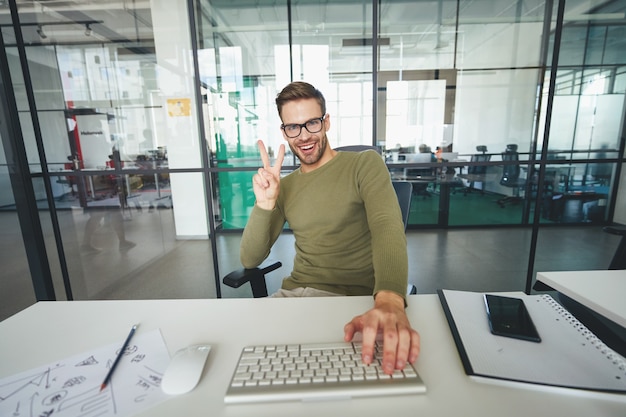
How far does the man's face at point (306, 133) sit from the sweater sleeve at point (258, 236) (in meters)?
0.31

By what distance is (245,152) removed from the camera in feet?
13.7

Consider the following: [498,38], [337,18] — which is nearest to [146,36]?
[337,18]

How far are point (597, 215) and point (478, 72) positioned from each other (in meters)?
2.83

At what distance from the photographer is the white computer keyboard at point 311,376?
1.78ft

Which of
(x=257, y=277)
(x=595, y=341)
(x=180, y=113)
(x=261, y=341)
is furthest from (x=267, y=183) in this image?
(x=180, y=113)

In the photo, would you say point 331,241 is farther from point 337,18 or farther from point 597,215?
point 597,215

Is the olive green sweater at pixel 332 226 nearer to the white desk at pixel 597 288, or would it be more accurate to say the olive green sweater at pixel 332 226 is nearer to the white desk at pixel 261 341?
the white desk at pixel 261 341

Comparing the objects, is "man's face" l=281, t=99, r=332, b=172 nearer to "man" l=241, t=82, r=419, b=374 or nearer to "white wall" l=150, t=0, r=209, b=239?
"man" l=241, t=82, r=419, b=374

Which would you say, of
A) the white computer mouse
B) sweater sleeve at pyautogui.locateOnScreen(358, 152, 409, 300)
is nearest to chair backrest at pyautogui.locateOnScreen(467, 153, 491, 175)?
sweater sleeve at pyautogui.locateOnScreen(358, 152, 409, 300)

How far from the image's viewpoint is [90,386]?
593 millimetres

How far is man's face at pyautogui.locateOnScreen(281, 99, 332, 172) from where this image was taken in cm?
134

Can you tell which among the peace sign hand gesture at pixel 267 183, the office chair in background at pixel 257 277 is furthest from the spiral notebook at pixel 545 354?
the peace sign hand gesture at pixel 267 183

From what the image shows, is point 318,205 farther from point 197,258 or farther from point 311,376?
point 197,258

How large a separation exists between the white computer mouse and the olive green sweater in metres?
0.71
